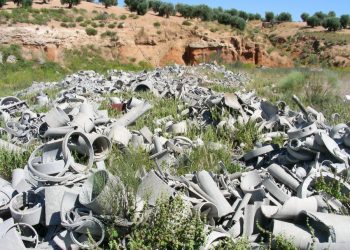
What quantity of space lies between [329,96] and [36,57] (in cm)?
2589

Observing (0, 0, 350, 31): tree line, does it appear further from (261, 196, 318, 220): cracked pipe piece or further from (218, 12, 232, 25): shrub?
(261, 196, 318, 220): cracked pipe piece

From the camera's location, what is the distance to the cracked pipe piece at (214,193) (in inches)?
130

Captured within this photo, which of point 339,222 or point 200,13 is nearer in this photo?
point 339,222

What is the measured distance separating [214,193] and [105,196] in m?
0.84

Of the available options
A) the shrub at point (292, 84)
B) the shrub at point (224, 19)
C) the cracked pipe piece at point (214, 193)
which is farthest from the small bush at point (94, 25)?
the cracked pipe piece at point (214, 193)

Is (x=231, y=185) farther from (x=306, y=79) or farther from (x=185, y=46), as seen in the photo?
(x=185, y=46)

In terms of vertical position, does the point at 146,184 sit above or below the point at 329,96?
above

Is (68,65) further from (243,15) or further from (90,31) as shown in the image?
(243,15)

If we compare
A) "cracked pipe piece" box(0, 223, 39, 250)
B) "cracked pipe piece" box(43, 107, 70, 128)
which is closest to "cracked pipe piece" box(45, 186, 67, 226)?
"cracked pipe piece" box(0, 223, 39, 250)

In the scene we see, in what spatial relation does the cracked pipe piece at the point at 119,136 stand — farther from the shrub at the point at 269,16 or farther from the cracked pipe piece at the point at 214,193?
the shrub at the point at 269,16

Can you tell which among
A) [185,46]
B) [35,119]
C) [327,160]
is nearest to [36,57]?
[185,46]

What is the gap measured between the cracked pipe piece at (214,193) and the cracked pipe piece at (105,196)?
707 millimetres

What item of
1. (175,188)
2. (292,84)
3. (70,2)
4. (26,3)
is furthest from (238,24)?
(175,188)

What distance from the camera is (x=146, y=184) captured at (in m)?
3.28
